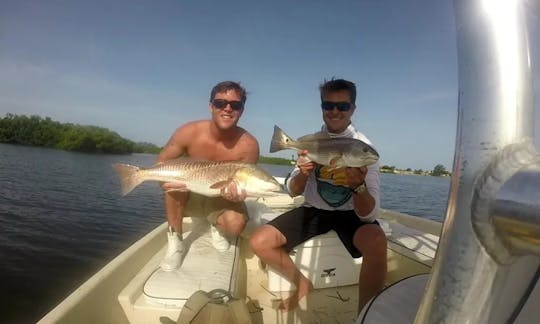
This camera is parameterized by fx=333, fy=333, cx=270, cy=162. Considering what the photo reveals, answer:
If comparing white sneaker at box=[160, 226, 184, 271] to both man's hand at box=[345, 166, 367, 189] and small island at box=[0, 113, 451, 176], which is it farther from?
small island at box=[0, 113, 451, 176]

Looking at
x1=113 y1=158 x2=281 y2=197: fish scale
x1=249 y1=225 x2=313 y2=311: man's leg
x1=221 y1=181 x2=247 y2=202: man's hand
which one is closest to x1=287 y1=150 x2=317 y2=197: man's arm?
x1=113 y1=158 x2=281 y2=197: fish scale

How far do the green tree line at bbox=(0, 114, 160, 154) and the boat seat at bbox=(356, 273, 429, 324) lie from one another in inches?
3112

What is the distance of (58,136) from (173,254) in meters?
87.3

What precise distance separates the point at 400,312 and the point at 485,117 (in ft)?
2.03

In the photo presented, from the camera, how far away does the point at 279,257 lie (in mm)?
3500

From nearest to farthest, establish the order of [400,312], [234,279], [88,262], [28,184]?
[400,312] < [234,279] < [88,262] < [28,184]

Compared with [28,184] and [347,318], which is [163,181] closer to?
[347,318]

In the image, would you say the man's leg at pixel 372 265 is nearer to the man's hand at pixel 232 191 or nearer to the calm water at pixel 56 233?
the man's hand at pixel 232 191

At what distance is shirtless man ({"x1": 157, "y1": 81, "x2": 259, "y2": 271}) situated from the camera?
13.1 ft

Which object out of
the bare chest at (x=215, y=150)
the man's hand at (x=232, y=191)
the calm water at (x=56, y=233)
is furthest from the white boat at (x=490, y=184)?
the calm water at (x=56, y=233)

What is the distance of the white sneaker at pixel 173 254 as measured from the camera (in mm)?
3375

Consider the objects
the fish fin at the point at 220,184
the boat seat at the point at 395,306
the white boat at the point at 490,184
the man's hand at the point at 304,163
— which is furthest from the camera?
the fish fin at the point at 220,184

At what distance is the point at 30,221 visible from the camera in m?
13.3

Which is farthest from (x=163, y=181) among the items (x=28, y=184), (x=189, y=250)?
(x=28, y=184)
